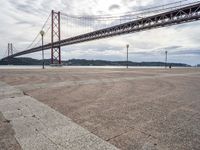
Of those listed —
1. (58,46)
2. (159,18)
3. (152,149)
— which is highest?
(159,18)

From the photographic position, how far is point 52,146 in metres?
2.66

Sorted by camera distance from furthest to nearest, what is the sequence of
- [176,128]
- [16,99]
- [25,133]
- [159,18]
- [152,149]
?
[159,18], [16,99], [176,128], [25,133], [152,149]

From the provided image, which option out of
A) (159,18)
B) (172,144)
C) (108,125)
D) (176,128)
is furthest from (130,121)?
(159,18)

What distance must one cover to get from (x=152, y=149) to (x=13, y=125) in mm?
2583

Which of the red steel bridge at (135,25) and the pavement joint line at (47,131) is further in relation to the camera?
the red steel bridge at (135,25)

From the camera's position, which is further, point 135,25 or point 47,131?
Answer: point 135,25

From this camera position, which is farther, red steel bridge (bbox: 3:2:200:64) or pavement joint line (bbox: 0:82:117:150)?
red steel bridge (bbox: 3:2:200:64)

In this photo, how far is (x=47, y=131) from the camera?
10.5 ft

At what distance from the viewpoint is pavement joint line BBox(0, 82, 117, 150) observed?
2.69m

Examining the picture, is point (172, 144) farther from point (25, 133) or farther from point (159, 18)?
point (159, 18)

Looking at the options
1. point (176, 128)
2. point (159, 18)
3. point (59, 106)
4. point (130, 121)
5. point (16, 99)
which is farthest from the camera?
point (159, 18)

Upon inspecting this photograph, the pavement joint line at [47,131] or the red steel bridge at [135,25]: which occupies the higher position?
the red steel bridge at [135,25]

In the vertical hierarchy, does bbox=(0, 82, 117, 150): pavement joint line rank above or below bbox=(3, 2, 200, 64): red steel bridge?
below

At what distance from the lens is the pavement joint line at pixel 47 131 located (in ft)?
8.82
